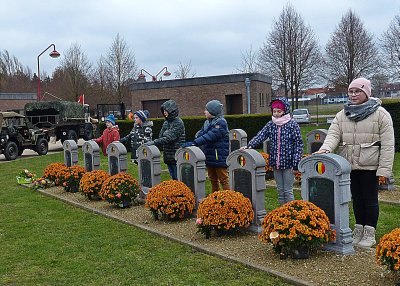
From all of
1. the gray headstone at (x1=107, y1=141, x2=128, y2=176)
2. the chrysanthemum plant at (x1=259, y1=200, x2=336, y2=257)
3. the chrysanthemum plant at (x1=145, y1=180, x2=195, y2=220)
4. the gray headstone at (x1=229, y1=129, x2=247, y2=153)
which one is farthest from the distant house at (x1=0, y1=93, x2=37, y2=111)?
the chrysanthemum plant at (x1=259, y1=200, x2=336, y2=257)

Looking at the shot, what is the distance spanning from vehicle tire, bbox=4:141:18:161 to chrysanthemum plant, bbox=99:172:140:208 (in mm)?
12593

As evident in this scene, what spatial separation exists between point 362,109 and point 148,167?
194 inches

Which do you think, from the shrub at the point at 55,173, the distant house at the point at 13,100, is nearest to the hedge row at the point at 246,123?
the shrub at the point at 55,173

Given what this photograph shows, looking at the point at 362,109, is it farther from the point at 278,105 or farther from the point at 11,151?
the point at 11,151

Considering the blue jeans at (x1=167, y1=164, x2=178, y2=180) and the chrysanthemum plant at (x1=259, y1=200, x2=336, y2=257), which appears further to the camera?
the blue jeans at (x1=167, y1=164, x2=178, y2=180)

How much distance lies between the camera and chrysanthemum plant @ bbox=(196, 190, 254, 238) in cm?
651

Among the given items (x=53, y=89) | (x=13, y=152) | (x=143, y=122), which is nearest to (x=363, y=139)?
(x=143, y=122)

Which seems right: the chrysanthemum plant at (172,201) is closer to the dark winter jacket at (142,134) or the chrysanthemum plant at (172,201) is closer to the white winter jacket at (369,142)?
the white winter jacket at (369,142)

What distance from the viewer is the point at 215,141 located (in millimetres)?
7941

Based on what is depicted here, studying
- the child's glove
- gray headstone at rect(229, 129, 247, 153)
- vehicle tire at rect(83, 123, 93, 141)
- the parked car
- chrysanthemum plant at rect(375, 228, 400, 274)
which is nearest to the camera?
chrysanthemum plant at rect(375, 228, 400, 274)

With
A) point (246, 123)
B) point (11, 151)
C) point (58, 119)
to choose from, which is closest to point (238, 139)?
point (246, 123)

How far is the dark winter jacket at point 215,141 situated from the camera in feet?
25.6

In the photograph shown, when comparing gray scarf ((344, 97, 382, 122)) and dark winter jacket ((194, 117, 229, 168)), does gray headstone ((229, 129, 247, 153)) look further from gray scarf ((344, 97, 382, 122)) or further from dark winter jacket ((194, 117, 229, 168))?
gray scarf ((344, 97, 382, 122))

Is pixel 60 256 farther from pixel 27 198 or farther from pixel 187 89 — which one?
pixel 187 89
